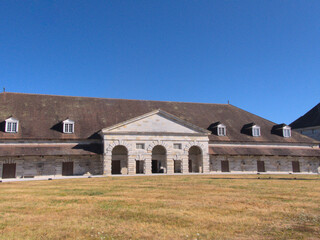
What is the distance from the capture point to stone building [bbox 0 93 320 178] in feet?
93.2

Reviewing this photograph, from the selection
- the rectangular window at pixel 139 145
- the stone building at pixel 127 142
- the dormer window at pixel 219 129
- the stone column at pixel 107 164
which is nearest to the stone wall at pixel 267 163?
the stone building at pixel 127 142

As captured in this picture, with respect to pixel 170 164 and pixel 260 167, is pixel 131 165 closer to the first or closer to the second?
pixel 170 164

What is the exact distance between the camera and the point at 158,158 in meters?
32.4

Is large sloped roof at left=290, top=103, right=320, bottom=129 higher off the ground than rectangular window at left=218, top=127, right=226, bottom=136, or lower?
higher

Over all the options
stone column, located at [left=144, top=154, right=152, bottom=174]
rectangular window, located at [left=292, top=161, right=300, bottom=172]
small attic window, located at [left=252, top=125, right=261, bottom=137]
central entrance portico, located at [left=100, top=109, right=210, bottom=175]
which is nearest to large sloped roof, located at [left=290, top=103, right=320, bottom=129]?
rectangular window, located at [left=292, top=161, right=300, bottom=172]

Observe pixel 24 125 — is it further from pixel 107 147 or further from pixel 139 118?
pixel 139 118

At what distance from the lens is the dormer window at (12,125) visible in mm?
28558

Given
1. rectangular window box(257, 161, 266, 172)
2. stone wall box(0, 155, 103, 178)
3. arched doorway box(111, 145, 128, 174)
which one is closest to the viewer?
stone wall box(0, 155, 103, 178)

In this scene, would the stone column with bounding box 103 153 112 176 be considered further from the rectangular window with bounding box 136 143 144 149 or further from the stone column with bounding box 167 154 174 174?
the stone column with bounding box 167 154 174 174

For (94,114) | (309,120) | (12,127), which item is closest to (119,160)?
(94,114)

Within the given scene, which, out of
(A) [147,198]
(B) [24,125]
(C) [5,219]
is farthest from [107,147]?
(C) [5,219]

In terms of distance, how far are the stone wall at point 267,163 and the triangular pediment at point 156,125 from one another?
13.5 feet

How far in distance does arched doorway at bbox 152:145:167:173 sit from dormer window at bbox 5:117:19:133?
47.0 ft

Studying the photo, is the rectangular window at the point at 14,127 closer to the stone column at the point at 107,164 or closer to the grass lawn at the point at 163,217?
the stone column at the point at 107,164
